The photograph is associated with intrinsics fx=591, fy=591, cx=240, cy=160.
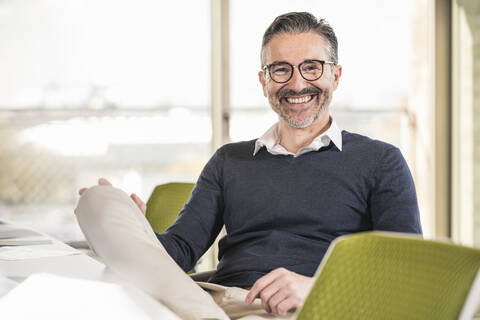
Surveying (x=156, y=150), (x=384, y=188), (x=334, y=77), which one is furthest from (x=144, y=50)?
(x=384, y=188)

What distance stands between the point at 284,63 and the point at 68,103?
8.78 feet

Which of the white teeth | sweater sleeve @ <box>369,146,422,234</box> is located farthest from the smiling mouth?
sweater sleeve @ <box>369,146,422,234</box>

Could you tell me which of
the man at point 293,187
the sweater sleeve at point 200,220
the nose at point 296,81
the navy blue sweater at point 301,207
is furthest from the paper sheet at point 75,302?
the nose at point 296,81

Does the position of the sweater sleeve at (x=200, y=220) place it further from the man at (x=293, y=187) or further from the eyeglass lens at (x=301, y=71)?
the eyeglass lens at (x=301, y=71)

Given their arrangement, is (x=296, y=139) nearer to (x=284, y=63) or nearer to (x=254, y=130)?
(x=284, y=63)

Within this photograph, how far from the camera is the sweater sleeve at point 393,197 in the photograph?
55.7 inches

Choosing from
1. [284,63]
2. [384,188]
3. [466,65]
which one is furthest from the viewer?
[466,65]

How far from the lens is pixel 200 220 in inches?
67.6

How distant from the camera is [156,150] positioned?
406 cm

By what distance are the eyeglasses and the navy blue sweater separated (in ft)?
0.64

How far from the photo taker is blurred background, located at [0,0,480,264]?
394 cm

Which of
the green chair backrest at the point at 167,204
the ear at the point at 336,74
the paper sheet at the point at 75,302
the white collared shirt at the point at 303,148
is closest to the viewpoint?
the paper sheet at the point at 75,302

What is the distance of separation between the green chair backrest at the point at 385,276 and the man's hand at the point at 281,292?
29 cm

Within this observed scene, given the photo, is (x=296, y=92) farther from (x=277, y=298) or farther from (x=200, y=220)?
(x=277, y=298)
